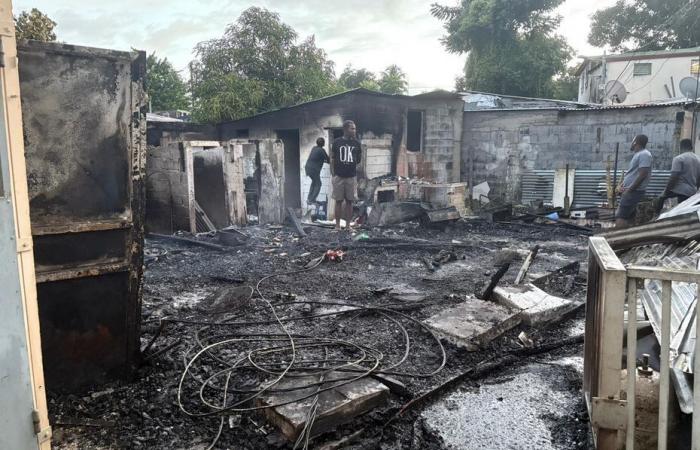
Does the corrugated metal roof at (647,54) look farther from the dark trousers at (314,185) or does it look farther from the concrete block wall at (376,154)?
the dark trousers at (314,185)

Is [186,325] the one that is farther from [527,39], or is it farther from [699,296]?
[527,39]

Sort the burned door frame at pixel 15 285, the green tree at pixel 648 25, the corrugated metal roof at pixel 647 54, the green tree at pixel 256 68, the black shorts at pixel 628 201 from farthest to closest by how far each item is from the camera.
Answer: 1. the green tree at pixel 648 25
2. the corrugated metal roof at pixel 647 54
3. the green tree at pixel 256 68
4. the black shorts at pixel 628 201
5. the burned door frame at pixel 15 285

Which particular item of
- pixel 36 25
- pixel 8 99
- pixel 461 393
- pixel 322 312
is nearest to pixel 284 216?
pixel 322 312

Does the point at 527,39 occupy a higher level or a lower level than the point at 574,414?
higher

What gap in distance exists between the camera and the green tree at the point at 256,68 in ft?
61.9

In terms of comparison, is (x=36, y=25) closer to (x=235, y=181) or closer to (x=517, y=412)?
(x=235, y=181)

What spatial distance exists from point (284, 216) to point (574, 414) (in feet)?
26.6

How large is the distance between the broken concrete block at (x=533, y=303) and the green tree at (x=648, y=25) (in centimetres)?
2689

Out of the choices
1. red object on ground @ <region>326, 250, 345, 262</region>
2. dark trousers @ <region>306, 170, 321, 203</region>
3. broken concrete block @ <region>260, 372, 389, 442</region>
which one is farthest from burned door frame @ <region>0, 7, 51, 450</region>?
dark trousers @ <region>306, 170, 321, 203</region>

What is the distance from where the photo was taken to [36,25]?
1503 cm

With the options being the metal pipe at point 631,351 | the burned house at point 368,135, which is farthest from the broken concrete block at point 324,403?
the burned house at point 368,135

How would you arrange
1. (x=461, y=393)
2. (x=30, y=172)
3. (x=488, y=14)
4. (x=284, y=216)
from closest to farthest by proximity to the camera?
(x=30, y=172), (x=461, y=393), (x=284, y=216), (x=488, y=14)

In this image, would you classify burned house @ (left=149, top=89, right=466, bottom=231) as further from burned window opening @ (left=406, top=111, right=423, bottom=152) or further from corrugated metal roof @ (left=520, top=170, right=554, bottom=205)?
corrugated metal roof @ (left=520, top=170, right=554, bottom=205)

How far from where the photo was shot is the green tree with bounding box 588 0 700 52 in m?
25.0
